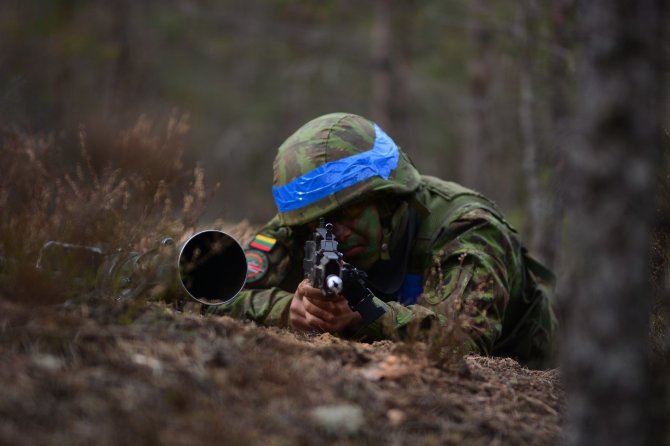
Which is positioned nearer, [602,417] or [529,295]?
[602,417]

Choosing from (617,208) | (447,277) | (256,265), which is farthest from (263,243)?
(617,208)

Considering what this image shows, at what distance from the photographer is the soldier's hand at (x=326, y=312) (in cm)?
343

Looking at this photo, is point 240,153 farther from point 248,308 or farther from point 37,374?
point 37,374

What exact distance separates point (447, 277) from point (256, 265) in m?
1.14

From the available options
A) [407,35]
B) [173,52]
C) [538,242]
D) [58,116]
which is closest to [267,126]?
[173,52]

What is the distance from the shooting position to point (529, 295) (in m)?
4.39

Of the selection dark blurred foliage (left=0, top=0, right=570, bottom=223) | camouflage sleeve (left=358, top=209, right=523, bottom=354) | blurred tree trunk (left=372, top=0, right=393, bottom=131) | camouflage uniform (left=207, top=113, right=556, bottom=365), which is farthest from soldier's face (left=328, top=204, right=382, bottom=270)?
blurred tree trunk (left=372, top=0, right=393, bottom=131)

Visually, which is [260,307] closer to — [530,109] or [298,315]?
[298,315]

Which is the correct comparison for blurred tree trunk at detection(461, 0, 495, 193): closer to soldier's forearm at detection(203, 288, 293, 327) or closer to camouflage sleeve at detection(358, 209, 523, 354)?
camouflage sleeve at detection(358, 209, 523, 354)

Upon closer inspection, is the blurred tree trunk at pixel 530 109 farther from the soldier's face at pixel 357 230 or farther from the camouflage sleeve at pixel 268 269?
the soldier's face at pixel 357 230

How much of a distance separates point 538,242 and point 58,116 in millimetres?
6495

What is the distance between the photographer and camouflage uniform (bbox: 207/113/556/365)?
3.67 metres

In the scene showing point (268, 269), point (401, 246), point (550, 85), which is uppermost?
point (550, 85)

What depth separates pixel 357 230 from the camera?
3.84 meters
